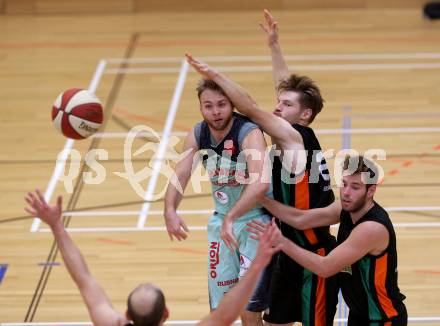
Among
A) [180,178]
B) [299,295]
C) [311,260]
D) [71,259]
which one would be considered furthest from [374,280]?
[71,259]

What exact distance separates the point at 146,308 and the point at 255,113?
2.10 meters

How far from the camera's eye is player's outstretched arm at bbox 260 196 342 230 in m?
6.75

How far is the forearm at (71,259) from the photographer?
211 inches

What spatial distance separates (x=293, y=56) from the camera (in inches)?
587

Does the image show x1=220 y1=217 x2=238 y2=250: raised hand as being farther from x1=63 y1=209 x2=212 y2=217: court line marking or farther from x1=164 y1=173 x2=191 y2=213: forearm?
x1=63 y1=209 x2=212 y2=217: court line marking

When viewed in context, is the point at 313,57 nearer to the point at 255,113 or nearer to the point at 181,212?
the point at 181,212

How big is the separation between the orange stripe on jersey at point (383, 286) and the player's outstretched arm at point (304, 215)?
0.59m

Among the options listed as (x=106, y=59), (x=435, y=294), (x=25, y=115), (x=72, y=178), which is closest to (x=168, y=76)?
(x=106, y=59)

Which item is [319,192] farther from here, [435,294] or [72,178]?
[72,178]

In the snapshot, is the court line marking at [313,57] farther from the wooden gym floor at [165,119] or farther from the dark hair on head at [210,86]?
the dark hair on head at [210,86]

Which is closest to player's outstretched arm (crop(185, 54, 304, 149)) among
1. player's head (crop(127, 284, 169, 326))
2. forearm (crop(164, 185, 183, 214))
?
forearm (crop(164, 185, 183, 214))

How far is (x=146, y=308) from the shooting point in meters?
4.90

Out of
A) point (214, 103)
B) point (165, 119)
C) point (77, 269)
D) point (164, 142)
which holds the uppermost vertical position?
point (165, 119)

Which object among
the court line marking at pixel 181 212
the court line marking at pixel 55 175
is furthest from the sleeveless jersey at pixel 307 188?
the court line marking at pixel 55 175
